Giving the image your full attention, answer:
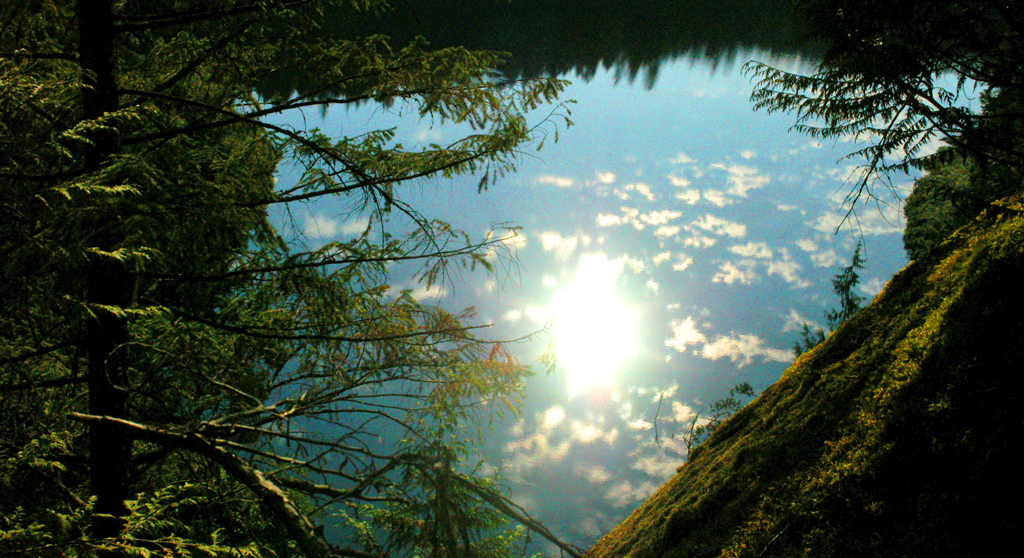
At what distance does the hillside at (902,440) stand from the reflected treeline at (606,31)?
32249 millimetres

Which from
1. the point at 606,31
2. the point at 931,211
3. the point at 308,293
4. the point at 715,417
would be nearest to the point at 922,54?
the point at 308,293

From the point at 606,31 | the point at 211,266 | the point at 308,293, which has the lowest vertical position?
the point at 308,293

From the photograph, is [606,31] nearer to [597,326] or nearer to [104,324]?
[597,326]

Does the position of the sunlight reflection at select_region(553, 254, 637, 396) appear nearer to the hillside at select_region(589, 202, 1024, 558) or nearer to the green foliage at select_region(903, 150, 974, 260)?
the green foliage at select_region(903, 150, 974, 260)

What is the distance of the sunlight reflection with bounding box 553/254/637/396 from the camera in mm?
26000

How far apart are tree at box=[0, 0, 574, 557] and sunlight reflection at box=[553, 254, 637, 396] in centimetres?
1789

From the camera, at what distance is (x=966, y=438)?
5.48 feet

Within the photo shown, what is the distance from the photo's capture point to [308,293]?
142 inches

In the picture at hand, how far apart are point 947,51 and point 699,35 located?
5285 centimetres

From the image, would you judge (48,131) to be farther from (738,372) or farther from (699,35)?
(699,35)

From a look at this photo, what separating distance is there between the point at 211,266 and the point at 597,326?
23.5 meters

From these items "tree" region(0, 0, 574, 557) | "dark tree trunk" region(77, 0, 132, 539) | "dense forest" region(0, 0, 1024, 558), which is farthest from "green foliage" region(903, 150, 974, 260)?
"dark tree trunk" region(77, 0, 132, 539)

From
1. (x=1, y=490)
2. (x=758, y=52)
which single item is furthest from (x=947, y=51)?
(x=758, y=52)

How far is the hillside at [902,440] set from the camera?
5.08ft
